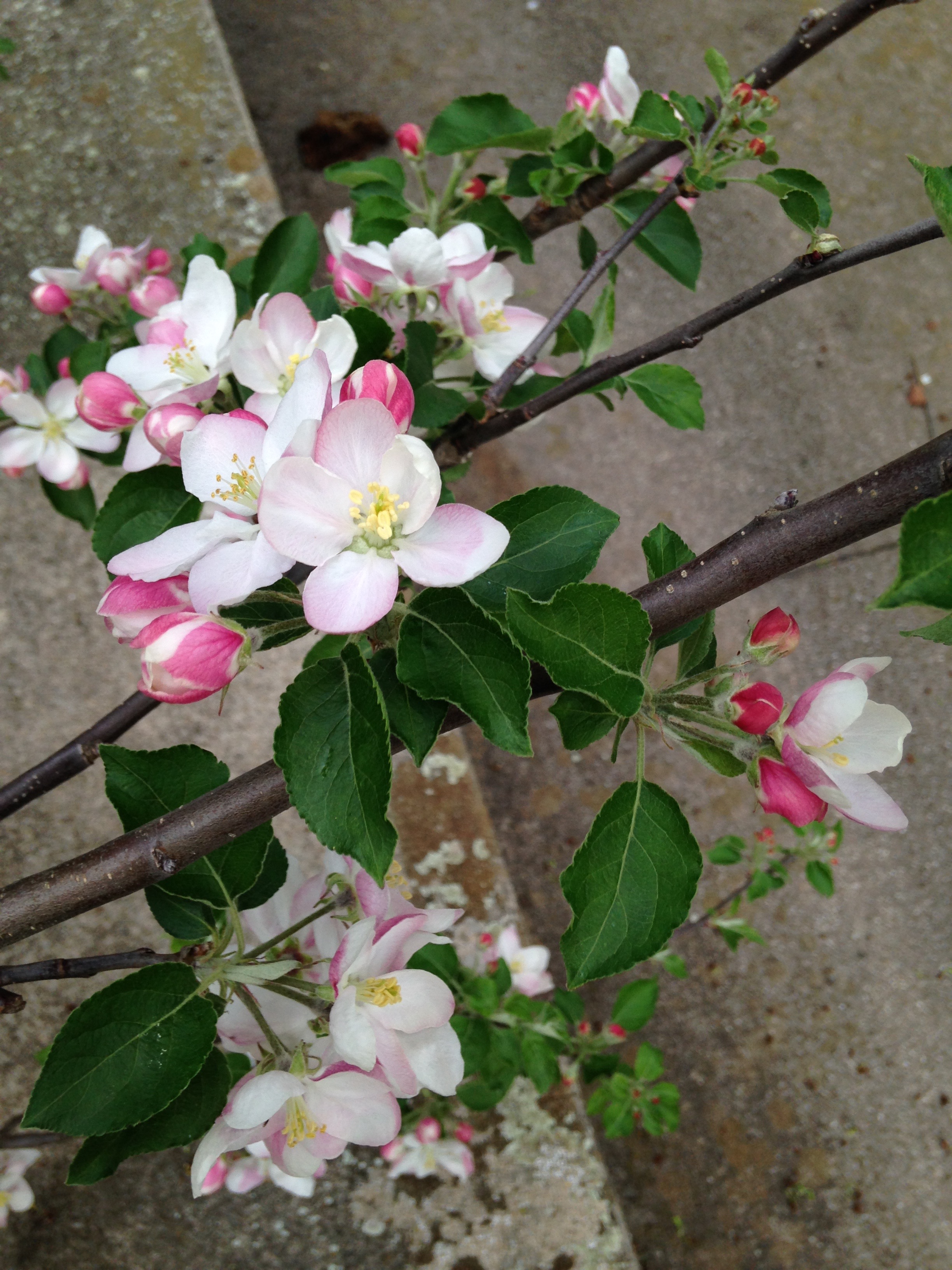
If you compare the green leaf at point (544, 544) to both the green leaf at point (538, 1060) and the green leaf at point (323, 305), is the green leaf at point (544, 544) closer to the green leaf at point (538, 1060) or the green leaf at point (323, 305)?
the green leaf at point (323, 305)

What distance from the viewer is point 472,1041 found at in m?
1.12

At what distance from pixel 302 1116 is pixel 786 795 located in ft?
1.22

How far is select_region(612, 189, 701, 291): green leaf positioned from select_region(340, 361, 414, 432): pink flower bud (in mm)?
554

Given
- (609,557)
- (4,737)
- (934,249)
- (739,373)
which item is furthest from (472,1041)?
(934,249)

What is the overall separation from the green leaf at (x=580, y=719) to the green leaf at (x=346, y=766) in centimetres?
16

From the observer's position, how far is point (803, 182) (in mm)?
756

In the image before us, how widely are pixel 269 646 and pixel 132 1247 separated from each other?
1260 mm

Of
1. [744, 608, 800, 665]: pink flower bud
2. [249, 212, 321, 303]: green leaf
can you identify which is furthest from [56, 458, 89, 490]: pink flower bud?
[744, 608, 800, 665]: pink flower bud

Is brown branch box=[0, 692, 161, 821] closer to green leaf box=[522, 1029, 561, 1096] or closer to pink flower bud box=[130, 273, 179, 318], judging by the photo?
pink flower bud box=[130, 273, 179, 318]

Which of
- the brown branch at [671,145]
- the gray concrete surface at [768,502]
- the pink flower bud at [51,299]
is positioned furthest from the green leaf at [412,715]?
the gray concrete surface at [768,502]

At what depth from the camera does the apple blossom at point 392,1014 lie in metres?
0.52

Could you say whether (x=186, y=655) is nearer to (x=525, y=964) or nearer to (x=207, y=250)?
(x=207, y=250)

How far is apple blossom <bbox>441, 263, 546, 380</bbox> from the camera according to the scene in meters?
0.77

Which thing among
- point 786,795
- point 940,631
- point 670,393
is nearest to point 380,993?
point 786,795
